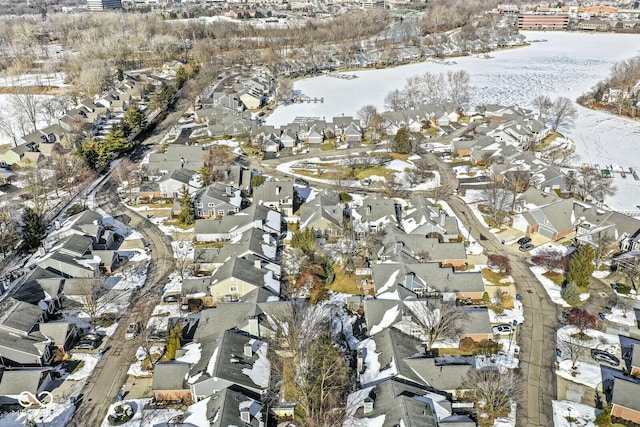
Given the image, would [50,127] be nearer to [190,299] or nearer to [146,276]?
[146,276]

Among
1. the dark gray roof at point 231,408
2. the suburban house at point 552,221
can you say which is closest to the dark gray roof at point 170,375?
the dark gray roof at point 231,408

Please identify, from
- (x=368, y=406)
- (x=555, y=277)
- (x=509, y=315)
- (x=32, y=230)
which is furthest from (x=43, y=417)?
(x=555, y=277)

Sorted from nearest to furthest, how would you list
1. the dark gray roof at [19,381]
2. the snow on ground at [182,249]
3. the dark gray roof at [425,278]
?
1. the dark gray roof at [19,381]
2. the dark gray roof at [425,278]
3. the snow on ground at [182,249]

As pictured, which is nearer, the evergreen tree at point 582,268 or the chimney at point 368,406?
the chimney at point 368,406

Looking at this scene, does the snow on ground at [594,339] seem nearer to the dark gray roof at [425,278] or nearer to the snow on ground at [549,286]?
the snow on ground at [549,286]

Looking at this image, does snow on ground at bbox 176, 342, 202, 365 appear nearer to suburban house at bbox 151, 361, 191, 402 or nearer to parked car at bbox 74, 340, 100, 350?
suburban house at bbox 151, 361, 191, 402

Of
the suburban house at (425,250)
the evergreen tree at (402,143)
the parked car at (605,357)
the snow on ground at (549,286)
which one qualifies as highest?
the evergreen tree at (402,143)

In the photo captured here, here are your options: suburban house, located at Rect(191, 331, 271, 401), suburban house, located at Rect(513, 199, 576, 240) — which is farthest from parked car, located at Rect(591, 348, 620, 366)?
suburban house, located at Rect(191, 331, 271, 401)
